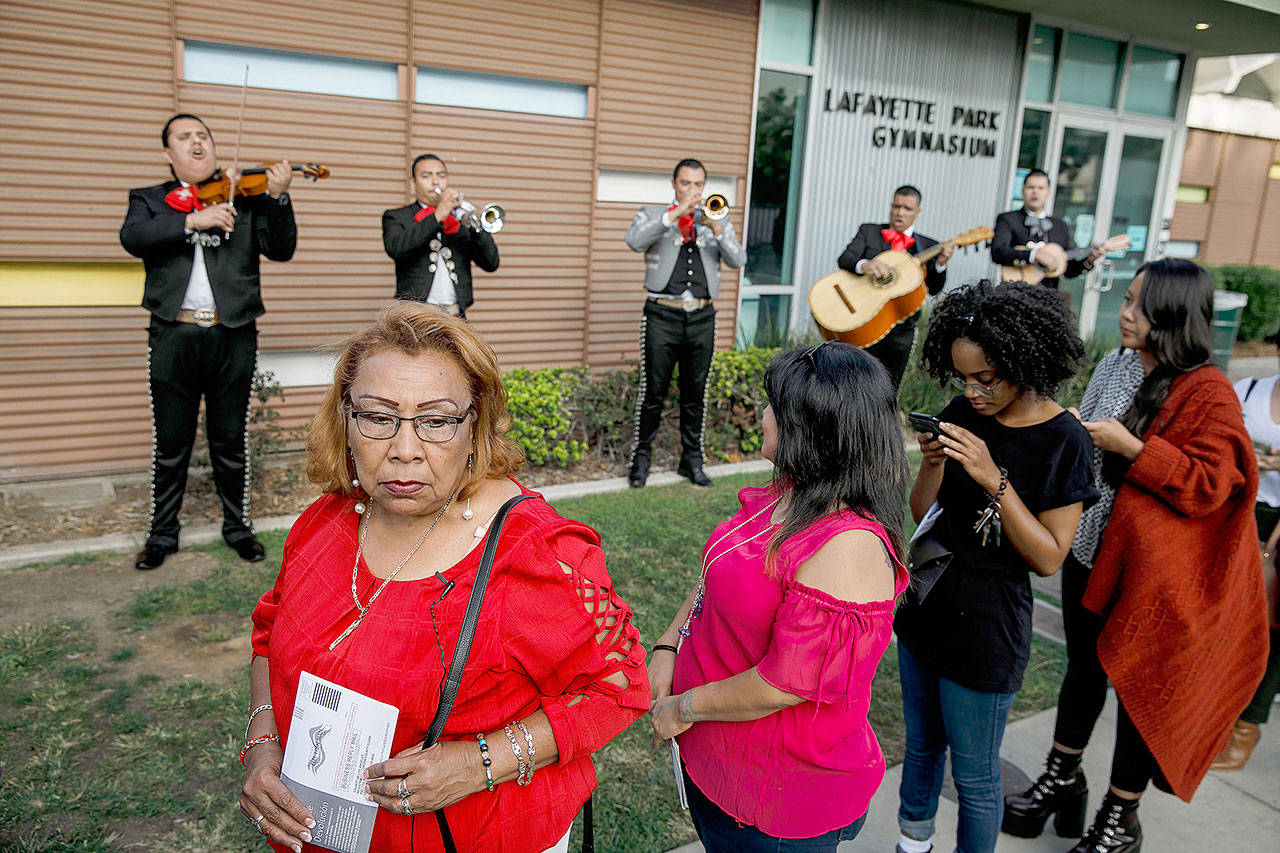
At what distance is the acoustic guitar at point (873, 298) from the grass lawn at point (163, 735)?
3102 mm

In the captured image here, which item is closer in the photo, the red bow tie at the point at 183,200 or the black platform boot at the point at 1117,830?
the black platform boot at the point at 1117,830

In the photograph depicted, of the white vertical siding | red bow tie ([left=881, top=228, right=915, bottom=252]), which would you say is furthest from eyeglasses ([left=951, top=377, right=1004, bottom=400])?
the white vertical siding

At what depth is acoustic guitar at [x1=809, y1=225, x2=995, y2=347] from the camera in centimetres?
719

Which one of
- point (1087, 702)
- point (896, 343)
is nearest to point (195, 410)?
point (1087, 702)

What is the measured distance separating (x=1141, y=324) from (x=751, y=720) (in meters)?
2.08

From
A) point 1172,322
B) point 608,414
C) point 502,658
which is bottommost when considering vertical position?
point 608,414

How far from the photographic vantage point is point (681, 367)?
6.92m

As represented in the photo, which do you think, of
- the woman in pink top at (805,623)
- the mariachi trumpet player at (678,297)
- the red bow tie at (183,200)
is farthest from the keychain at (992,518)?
the red bow tie at (183,200)

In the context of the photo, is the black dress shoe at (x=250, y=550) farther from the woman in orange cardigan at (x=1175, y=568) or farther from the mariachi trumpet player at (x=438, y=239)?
the woman in orange cardigan at (x=1175, y=568)

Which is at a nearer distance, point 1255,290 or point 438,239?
point 438,239

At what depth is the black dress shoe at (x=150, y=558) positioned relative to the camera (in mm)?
4934

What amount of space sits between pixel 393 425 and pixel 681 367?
5131mm

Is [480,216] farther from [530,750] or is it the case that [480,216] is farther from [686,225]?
[530,750]

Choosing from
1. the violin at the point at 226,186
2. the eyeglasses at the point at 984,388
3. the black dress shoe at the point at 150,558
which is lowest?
the black dress shoe at the point at 150,558
